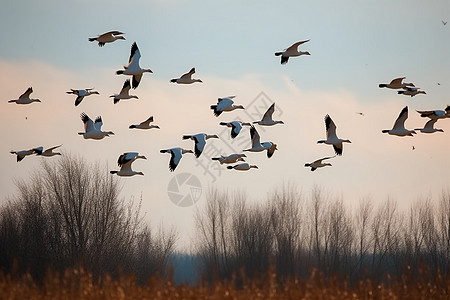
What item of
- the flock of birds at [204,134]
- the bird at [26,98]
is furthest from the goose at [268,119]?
the bird at [26,98]

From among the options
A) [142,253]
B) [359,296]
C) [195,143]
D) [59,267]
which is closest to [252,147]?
[195,143]

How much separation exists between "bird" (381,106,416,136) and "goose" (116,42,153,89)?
9527 millimetres

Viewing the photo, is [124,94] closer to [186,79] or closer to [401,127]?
[186,79]

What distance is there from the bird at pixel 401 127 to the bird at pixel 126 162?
9.57m

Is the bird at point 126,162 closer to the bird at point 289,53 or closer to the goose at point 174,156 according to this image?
the goose at point 174,156

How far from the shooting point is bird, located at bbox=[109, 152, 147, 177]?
30078mm

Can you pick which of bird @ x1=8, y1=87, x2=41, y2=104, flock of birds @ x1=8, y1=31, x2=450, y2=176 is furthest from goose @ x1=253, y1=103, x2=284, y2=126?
bird @ x1=8, y1=87, x2=41, y2=104

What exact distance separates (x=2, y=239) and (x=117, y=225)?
6921mm

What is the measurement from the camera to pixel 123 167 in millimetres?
30828

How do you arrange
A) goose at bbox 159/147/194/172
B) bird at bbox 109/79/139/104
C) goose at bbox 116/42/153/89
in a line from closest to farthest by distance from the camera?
goose at bbox 159/147/194/172 → goose at bbox 116/42/153/89 → bird at bbox 109/79/139/104

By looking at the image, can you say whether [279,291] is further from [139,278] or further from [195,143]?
[139,278]

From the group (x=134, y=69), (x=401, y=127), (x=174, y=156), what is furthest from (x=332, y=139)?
(x=134, y=69)

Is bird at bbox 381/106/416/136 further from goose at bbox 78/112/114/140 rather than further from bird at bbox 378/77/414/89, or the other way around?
goose at bbox 78/112/114/140

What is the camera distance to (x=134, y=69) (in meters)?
30.4
